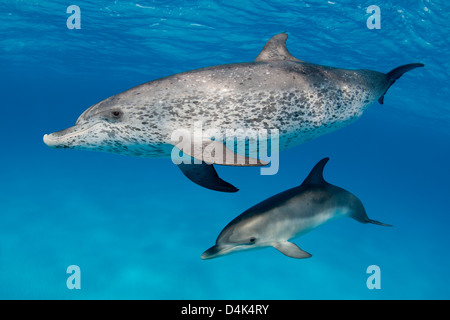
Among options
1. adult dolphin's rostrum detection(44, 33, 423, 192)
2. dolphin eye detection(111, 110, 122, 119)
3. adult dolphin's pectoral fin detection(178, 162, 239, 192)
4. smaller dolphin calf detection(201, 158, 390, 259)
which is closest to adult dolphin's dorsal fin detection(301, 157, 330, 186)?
smaller dolphin calf detection(201, 158, 390, 259)

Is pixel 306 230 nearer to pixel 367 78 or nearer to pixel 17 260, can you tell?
pixel 367 78

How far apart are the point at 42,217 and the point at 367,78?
1428 centimetres

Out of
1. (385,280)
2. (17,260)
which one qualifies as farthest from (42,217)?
(385,280)

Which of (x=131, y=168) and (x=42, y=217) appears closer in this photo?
(x=42, y=217)

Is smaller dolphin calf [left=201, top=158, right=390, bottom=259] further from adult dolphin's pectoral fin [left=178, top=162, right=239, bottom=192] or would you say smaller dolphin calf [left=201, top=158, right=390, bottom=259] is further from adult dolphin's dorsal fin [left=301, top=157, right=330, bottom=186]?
adult dolphin's pectoral fin [left=178, top=162, right=239, bottom=192]

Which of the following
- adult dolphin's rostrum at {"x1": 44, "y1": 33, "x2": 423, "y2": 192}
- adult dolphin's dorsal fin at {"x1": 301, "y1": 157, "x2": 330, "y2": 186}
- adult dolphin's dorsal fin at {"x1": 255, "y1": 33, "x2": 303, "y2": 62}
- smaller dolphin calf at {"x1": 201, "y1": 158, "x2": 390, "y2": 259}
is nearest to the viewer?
adult dolphin's rostrum at {"x1": 44, "y1": 33, "x2": 423, "y2": 192}

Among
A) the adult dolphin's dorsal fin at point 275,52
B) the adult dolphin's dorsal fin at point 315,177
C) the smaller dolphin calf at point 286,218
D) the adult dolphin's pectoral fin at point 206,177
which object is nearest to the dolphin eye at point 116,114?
the adult dolphin's pectoral fin at point 206,177

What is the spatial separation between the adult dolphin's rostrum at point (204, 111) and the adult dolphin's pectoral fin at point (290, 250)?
1.47 m

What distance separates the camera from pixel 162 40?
25391mm

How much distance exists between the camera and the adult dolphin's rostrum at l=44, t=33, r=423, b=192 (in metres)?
3.94

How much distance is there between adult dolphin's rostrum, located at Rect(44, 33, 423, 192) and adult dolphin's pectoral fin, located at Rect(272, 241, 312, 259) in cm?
147

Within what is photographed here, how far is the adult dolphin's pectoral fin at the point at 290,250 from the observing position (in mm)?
4578

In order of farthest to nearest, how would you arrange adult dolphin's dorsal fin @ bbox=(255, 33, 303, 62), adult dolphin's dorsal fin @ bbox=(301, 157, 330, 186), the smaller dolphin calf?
adult dolphin's dorsal fin @ bbox=(301, 157, 330, 186) → adult dolphin's dorsal fin @ bbox=(255, 33, 303, 62) → the smaller dolphin calf

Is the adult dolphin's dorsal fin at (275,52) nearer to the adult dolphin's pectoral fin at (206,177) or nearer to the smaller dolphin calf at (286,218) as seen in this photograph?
the smaller dolphin calf at (286,218)
